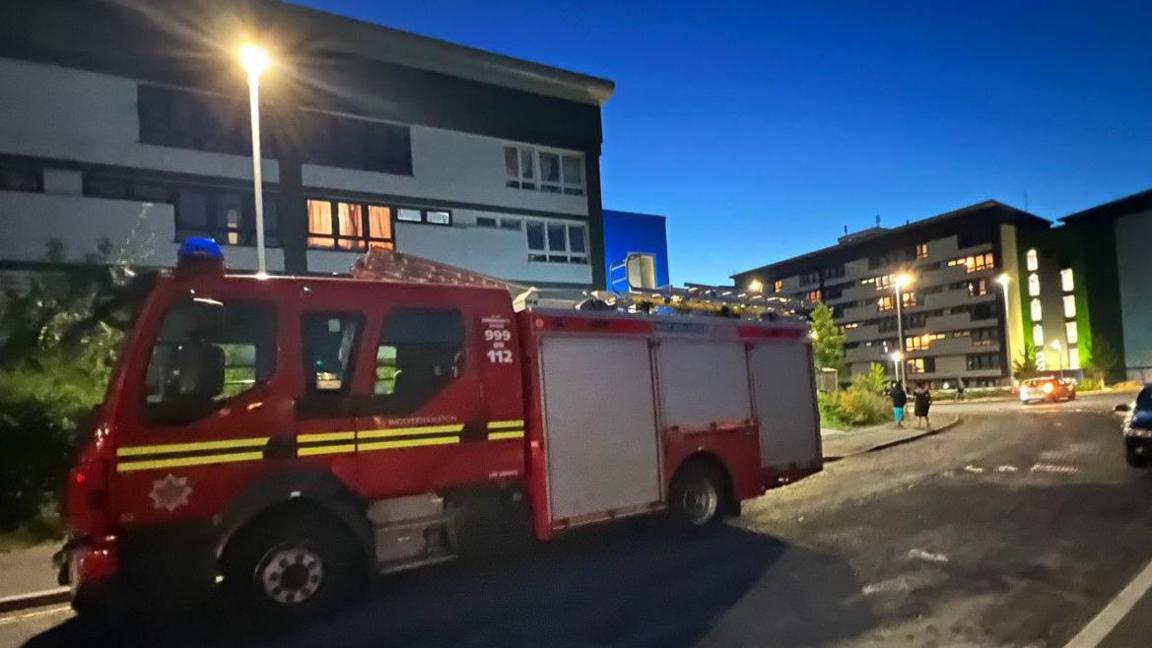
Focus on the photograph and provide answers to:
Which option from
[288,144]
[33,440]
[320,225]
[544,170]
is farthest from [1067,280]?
[33,440]

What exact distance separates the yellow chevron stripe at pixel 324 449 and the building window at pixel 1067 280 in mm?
92417

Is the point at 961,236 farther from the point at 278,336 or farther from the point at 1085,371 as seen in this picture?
the point at 278,336

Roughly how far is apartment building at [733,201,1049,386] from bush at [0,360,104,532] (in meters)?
69.9

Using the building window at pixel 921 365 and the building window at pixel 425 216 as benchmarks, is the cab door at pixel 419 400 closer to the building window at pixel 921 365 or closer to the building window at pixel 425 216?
the building window at pixel 425 216

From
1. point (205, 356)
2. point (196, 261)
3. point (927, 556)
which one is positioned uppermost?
point (196, 261)

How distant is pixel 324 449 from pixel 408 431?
0.72m

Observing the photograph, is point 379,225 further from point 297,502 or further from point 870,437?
point 297,502

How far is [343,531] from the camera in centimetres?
643

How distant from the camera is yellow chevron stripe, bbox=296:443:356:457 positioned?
6.27 meters

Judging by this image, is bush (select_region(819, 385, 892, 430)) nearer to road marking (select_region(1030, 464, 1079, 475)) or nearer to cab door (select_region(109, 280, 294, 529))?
road marking (select_region(1030, 464, 1079, 475))

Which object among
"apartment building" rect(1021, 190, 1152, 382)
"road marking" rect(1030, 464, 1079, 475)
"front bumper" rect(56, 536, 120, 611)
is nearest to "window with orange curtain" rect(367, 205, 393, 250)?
"road marking" rect(1030, 464, 1079, 475)

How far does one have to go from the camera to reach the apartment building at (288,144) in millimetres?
A: 21250

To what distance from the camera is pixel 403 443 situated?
6.73 metres

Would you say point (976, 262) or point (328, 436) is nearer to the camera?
point (328, 436)
